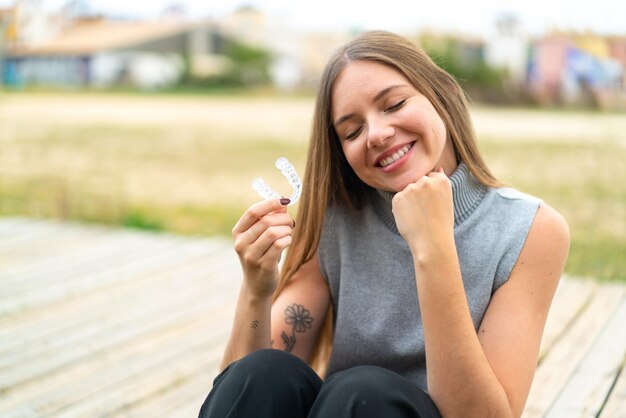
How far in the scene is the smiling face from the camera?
1.84 meters

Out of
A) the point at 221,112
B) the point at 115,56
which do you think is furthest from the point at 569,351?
the point at 115,56

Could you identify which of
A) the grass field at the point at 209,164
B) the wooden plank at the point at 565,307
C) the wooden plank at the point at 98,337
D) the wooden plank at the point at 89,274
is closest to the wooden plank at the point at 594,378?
the wooden plank at the point at 565,307

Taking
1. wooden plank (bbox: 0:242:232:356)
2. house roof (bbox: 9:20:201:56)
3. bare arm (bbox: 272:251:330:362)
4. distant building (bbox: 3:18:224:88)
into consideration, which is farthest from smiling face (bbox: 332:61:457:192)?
house roof (bbox: 9:20:201:56)

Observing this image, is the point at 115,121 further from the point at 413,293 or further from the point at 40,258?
the point at 413,293

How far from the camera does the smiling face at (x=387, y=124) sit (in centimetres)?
A: 184

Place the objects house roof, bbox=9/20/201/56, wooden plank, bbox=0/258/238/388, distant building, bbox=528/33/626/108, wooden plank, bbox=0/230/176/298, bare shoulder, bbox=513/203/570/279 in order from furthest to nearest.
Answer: house roof, bbox=9/20/201/56 < distant building, bbox=528/33/626/108 < wooden plank, bbox=0/230/176/298 < wooden plank, bbox=0/258/238/388 < bare shoulder, bbox=513/203/570/279

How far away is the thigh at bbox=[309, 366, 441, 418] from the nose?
1.60 ft

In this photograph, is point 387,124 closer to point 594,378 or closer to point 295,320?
point 295,320

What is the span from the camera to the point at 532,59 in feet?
98.7

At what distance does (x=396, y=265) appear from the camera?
6.46ft

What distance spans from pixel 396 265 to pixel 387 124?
0.35 m

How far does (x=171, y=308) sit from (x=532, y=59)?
1105 inches

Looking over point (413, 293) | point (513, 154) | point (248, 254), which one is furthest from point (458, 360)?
point (513, 154)

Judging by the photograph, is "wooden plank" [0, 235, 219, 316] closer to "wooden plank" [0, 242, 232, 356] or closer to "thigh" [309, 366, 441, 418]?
"wooden plank" [0, 242, 232, 356]
